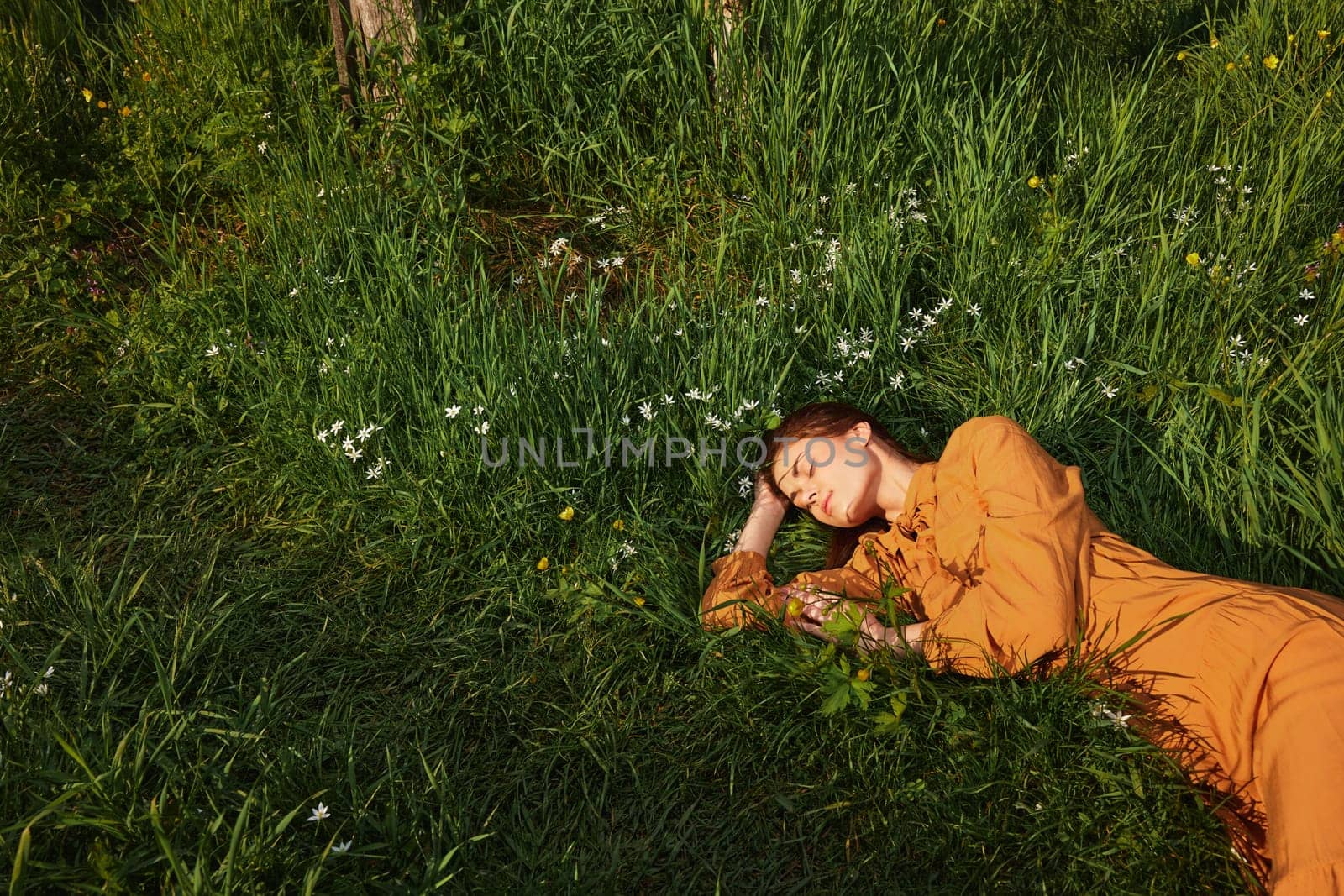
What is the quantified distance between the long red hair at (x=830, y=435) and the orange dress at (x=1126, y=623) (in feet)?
0.36

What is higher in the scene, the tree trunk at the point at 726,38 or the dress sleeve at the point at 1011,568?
the tree trunk at the point at 726,38

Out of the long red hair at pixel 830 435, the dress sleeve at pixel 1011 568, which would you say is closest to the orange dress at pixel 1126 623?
the dress sleeve at pixel 1011 568

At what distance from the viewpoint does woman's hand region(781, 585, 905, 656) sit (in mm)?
2297

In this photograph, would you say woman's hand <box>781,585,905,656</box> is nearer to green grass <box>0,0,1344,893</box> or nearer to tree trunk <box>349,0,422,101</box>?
green grass <box>0,0,1344,893</box>

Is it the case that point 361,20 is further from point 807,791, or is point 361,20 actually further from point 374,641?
point 807,791

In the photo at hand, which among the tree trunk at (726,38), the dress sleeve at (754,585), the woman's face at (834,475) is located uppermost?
the tree trunk at (726,38)

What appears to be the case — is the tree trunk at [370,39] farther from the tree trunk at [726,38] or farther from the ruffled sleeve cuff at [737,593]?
the ruffled sleeve cuff at [737,593]

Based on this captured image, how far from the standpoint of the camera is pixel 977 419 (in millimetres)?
2475

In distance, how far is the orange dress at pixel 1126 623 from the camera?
1875 millimetres

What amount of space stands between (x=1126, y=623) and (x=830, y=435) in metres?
0.85

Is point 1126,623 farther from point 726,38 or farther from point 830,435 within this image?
point 726,38

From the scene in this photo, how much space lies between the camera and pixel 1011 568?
2.25m

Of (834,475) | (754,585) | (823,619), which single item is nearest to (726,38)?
(834,475)

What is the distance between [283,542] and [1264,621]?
2.42m
